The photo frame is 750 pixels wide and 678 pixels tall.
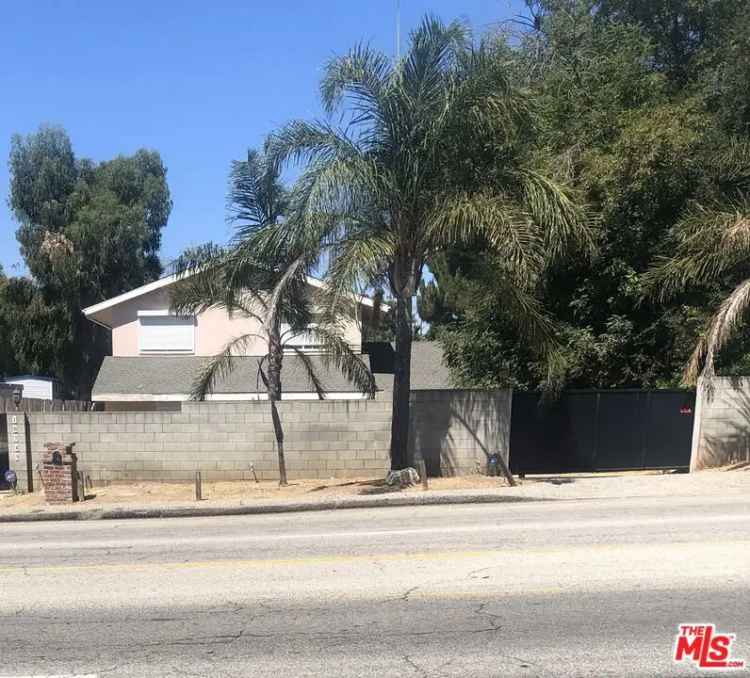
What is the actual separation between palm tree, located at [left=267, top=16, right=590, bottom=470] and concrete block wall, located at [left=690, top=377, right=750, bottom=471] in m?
4.46

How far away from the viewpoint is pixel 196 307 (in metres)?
16.8

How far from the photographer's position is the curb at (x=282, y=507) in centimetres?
1284

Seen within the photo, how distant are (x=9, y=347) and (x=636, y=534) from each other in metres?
38.0

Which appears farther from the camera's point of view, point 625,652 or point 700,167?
point 700,167

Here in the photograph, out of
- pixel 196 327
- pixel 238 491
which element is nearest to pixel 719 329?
pixel 238 491

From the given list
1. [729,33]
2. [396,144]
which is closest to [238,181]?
[396,144]

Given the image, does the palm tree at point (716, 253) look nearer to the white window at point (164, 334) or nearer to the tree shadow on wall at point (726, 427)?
the tree shadow on wall at point (726, 427)

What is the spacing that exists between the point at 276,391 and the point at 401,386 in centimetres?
322

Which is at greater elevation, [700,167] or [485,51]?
[485,51]

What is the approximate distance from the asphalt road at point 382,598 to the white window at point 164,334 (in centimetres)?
1715

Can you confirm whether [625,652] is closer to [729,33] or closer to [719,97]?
[719,97]

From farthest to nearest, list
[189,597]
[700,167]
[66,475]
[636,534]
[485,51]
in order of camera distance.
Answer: [700,167] → [66,475] → [485,51] → [636,534] → [189,597]

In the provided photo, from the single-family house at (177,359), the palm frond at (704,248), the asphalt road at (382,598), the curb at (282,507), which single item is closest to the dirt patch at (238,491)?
the curb at (282,507)

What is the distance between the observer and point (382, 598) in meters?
6.62
